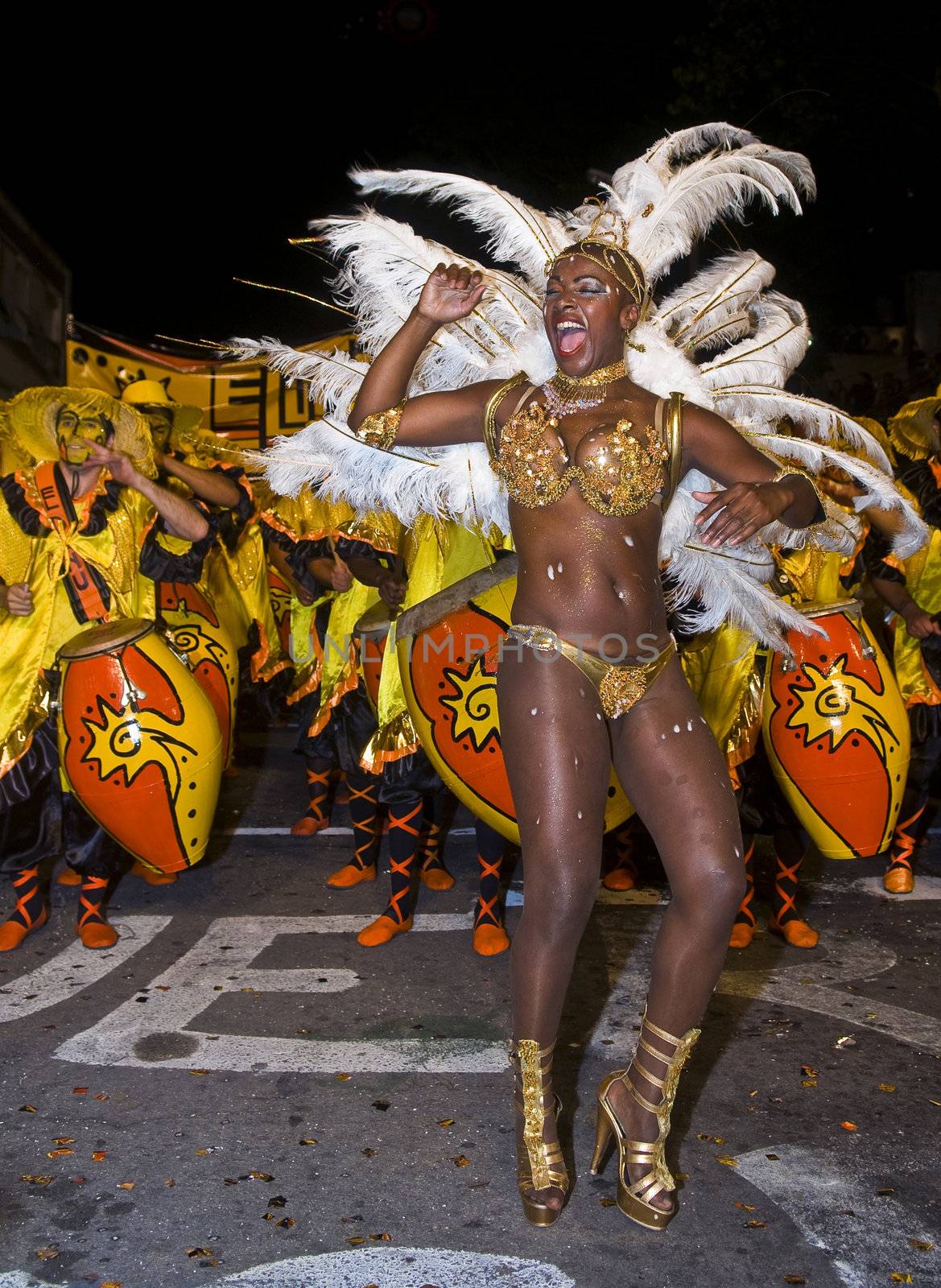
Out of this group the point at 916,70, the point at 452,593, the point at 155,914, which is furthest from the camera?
the point at 916,70

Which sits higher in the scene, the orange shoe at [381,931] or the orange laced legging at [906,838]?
the orange laced legging at [906,838]

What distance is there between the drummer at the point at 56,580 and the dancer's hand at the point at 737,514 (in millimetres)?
2523

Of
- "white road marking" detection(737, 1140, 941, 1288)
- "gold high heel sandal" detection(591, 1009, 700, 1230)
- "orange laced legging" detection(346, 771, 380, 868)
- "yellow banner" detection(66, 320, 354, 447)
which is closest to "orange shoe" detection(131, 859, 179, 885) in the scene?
"orange laced legging" detection(346, 771, 380, 868)

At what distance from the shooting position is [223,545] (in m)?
7.16

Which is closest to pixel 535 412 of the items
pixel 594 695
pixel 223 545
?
pixel 594 695

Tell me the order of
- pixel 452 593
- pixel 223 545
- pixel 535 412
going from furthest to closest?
1. pixel 223 545
2. pixel 452 593
3. pixel 535 412

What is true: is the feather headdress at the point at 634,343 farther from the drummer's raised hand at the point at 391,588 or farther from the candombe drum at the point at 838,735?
the drummer's raised hand at the point at 391,588

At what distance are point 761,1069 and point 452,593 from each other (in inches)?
65.4

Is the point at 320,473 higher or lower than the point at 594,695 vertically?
higher

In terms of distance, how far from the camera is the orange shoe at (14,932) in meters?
4.79

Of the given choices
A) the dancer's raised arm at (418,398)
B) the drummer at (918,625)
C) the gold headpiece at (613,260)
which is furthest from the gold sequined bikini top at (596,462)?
the drummer at (918,625)

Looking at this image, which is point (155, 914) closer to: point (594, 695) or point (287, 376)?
point (287, 376)

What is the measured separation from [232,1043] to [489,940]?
3.70 ft

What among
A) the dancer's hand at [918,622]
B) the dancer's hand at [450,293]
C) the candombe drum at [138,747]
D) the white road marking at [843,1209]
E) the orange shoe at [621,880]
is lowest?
the white road marking at [843,1209]
